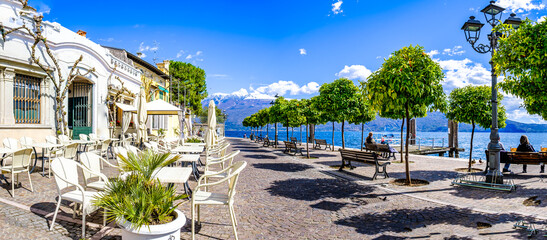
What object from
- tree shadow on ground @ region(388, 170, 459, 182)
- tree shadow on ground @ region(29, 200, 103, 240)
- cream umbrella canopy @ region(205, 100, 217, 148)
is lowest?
tree shadow on ground @ region(388, 170, 459, 182)

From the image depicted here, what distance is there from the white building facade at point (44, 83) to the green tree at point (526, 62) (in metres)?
15.7

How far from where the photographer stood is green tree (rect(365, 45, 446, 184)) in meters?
7.41

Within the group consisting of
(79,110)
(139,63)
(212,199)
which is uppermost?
(139,63)

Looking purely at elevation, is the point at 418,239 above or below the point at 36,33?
below

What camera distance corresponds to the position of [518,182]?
8531 millimetres

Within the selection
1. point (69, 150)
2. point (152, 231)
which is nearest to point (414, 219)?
point (152, 231)

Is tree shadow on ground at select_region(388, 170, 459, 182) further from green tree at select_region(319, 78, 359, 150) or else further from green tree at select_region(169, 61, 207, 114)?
green tree at select_region(169, 61, 207, 114)

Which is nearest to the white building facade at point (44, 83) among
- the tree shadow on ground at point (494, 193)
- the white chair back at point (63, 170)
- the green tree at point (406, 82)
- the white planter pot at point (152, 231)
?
the white chair back at point (63, 170)

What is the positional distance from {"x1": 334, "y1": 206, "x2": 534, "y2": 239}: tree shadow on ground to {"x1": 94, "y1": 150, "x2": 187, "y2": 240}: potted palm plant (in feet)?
9.87

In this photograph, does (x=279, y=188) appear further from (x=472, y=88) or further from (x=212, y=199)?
(x=472, y=88)

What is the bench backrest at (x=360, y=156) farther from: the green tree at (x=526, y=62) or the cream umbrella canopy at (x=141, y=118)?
the cream umbrella canopy at (x=141, y=118)

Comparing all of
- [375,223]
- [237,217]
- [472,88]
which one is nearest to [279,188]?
[237,217]

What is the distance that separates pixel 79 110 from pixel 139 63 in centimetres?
1455

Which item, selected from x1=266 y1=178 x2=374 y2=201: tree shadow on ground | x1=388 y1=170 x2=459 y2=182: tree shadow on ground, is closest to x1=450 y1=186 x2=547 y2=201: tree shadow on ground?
x1=388 y1=170 x2=459 y2=182: tree shadow on ground
